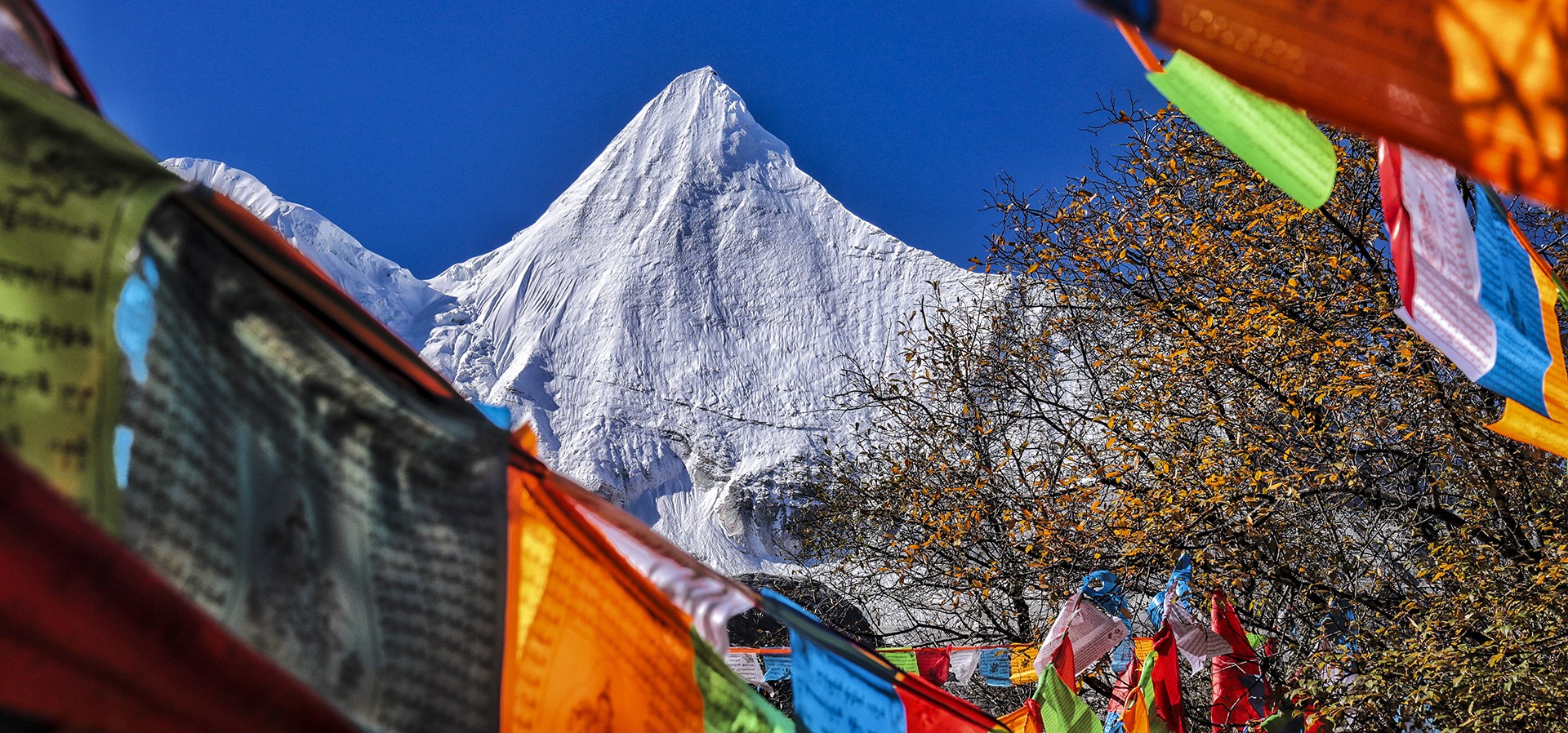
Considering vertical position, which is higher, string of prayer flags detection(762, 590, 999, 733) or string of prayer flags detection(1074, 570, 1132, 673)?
string of prayer flags detection(1074, 570, 1132, 673)

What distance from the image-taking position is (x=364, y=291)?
3903 centimetres

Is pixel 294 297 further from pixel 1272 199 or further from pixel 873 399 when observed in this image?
pixel 873 399

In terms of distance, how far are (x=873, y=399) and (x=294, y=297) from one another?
1098cm

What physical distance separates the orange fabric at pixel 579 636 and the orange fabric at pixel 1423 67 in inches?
44.5

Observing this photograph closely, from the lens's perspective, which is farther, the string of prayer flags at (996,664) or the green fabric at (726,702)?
the string of prayer flags at (996,664)

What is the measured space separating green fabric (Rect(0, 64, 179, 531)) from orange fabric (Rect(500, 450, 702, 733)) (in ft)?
2.23

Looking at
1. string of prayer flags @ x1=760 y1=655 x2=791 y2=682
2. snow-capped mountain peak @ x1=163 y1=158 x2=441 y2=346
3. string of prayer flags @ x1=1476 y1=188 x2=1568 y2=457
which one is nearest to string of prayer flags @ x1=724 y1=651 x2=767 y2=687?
string of prayer flags @ x1=760 y1=655 x2=791 y2=682

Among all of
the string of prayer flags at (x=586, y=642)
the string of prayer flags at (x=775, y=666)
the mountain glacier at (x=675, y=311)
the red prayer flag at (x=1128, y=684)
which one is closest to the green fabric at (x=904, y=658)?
the string of prayer flags at (x=775, y=666)

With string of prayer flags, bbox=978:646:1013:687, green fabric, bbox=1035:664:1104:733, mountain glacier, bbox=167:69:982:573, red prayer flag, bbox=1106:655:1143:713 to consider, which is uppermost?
mountain glacier, bbox=167:69:982:573

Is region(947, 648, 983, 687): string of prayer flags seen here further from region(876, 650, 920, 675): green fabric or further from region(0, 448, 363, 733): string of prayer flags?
region(0, 448, 363, 733): string of prayer flags

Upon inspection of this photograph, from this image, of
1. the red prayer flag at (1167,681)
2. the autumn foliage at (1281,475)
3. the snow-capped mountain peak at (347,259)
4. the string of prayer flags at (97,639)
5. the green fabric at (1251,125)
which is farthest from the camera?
the snow-capped mountain peak at (347,259)

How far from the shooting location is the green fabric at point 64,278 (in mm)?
897

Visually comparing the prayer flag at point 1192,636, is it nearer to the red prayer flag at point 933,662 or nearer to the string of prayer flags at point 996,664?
the string of prayer flags at point 996,664

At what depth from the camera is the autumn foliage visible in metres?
6.09
